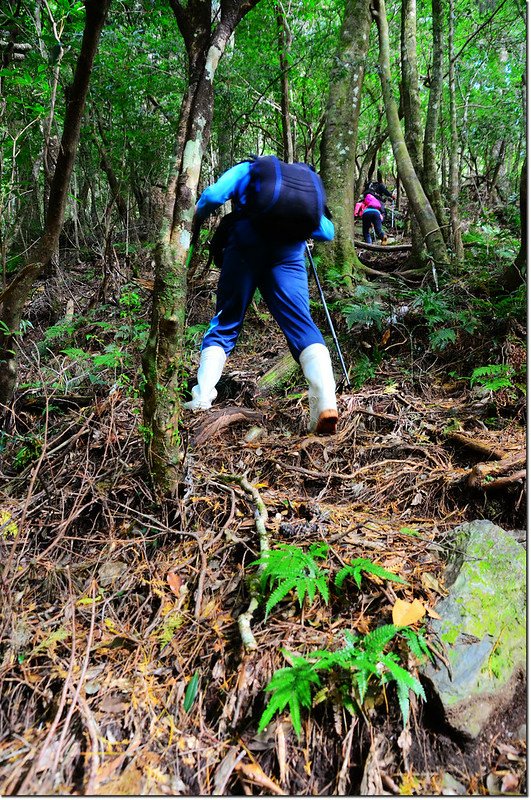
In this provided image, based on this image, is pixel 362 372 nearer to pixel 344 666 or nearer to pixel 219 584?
pixel 219 584

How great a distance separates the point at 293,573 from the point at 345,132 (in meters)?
5.64

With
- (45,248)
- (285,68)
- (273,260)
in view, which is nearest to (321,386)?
(273,260)

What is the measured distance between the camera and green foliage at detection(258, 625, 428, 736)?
151 cm

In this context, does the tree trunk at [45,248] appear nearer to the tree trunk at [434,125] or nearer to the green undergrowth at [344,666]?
the green undergrowth at [344,666]

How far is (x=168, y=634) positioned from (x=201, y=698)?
0.34 metres

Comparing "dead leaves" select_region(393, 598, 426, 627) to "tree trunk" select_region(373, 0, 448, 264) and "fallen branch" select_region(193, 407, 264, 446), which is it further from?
"tree trunk" select_region(373, 0, 448, 264)

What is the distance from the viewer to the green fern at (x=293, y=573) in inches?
71.8

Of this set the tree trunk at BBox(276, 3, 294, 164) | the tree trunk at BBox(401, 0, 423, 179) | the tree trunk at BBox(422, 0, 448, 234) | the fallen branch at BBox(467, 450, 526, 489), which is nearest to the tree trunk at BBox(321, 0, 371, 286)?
the tree trunk at BBox(401, 0, 423, 179)

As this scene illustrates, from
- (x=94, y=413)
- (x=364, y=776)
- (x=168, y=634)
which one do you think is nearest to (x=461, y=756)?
(x=364, y=776)

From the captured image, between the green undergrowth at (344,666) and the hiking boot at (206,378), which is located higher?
the hiking boot at (206,378)

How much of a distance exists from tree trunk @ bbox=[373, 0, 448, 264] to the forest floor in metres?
2.55

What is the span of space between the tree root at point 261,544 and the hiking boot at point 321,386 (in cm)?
76

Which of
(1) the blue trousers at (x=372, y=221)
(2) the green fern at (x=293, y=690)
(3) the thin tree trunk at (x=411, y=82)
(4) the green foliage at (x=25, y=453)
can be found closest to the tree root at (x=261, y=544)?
(2) the green fern at (x=293, y=690)

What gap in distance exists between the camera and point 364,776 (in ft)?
4.69
